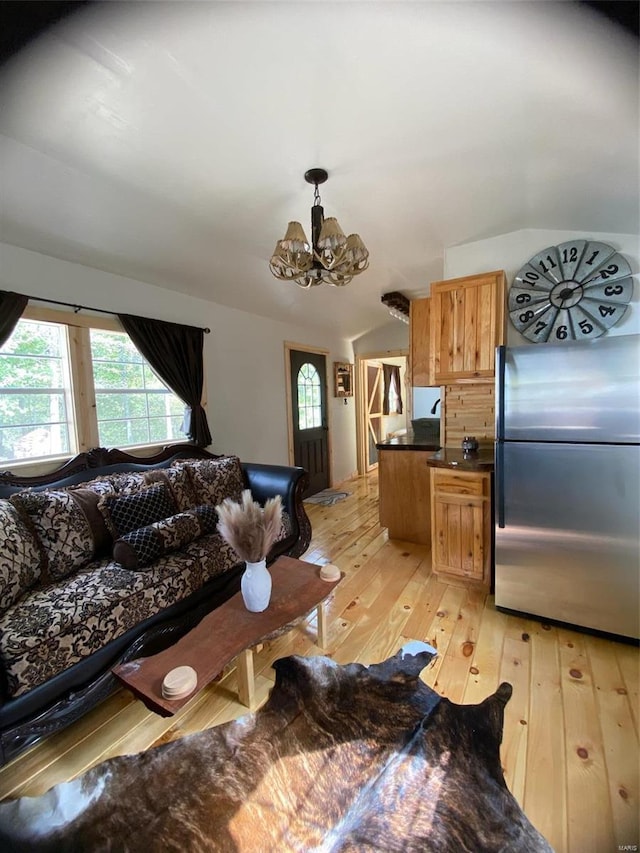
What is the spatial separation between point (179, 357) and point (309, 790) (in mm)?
2900

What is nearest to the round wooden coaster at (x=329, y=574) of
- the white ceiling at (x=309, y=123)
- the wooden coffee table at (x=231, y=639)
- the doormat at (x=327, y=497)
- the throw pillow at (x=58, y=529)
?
the wooden coffee table at (x=231, y=639)

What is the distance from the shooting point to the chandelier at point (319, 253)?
1.69 metres

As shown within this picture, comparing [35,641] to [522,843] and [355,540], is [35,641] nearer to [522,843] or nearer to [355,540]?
[522,843]

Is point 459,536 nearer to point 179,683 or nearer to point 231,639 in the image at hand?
point 231,639

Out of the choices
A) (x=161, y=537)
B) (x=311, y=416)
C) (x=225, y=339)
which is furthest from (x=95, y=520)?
(x=311, y=416)

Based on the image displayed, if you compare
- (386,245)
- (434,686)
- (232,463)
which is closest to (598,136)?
(386,245)

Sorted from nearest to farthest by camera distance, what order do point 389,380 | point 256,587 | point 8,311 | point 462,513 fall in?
point 256,587
point 8,311
point 462,513
point 389,380

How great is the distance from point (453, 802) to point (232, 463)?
7.45ft

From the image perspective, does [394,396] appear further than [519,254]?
Yes

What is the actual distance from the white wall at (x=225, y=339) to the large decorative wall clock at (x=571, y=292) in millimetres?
2614

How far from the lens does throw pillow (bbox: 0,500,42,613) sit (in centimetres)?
153

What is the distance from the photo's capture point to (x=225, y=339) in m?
3.57

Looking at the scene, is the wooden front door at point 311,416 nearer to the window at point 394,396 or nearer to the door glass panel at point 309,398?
the door glass panel at point 309,398

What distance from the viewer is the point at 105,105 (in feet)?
4.59
